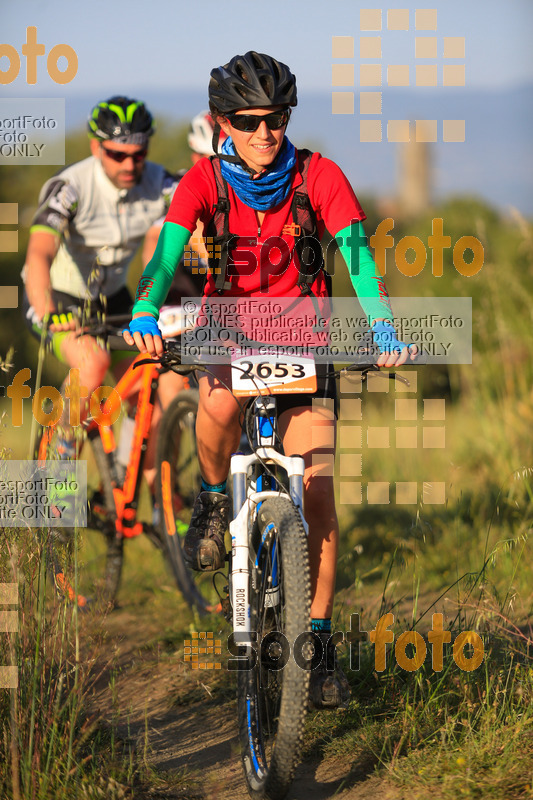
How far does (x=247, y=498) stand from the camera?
9.27 feet

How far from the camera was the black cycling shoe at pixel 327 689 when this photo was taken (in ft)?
9.20

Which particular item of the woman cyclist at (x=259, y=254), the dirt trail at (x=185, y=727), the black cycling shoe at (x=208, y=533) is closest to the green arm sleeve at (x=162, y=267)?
the woman cyclist at (x=259, y=254)

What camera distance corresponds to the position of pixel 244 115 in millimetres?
3064

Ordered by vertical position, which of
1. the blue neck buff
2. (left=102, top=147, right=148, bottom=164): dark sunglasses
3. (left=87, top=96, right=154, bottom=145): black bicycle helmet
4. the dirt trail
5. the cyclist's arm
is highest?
(left=87, top=96, right=154, bottom=145): black bicycle helmet

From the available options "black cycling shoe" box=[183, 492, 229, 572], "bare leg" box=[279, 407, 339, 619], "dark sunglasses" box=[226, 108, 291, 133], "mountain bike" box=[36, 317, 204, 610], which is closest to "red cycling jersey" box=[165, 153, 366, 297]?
"dark sunglasses" box=[226, 108, 291, 133]

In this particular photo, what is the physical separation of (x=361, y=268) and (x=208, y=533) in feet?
3.54

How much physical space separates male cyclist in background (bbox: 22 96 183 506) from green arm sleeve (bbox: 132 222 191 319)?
1512 mm

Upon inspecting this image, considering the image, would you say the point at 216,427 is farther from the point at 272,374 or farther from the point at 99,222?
the point at 99,222

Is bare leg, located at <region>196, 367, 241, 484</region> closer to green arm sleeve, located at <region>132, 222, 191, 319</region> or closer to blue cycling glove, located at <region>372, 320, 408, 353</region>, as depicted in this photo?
green arm sleeve, located at <region>132, 222, 191, 319</region>

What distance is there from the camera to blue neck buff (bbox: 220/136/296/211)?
309 cm

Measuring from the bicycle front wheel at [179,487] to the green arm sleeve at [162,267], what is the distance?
1.45 metres

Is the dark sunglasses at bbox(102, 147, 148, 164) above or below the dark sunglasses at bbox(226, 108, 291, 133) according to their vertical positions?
above

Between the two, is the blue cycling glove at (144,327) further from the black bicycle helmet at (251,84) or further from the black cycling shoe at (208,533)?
the black bicycle helmet at (251,84)

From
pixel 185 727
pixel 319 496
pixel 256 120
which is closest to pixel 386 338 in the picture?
pixel 319 496
